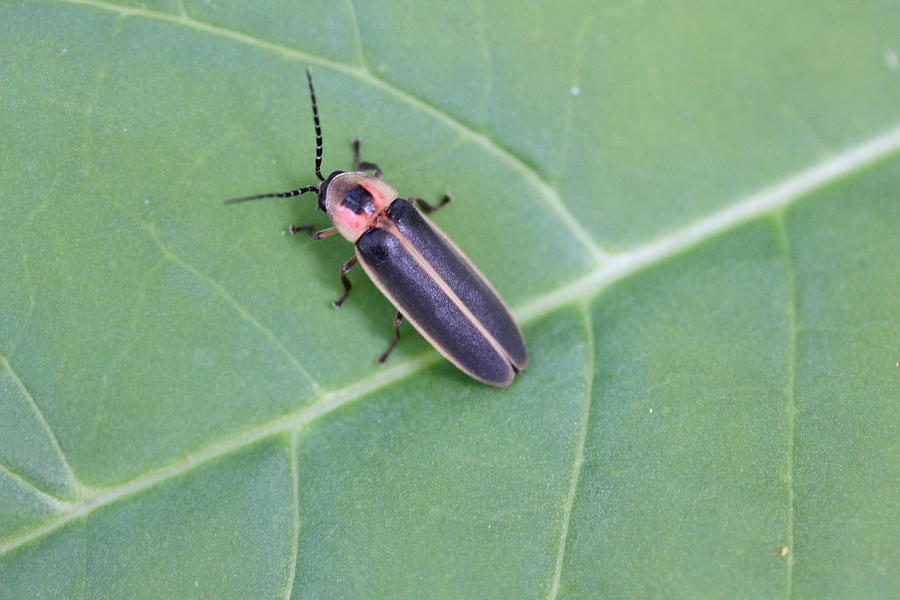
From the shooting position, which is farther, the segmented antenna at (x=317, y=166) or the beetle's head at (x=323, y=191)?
the beetle's head at (x=323, y=191)

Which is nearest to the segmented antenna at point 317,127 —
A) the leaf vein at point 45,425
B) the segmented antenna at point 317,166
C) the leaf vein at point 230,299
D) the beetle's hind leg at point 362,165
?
the segmented antenna at point 317,166

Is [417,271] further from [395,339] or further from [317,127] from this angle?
[317,127]

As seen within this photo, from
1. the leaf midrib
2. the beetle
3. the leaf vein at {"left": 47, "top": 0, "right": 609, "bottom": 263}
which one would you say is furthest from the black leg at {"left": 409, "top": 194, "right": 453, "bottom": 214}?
the leaf midrib

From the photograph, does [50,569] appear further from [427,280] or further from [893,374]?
[893,374]

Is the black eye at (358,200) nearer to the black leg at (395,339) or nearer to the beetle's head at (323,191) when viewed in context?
the beetle's head at (323,191)

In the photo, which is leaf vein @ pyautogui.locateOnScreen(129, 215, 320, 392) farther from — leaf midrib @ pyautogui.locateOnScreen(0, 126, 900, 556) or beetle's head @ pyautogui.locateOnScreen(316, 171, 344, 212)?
beetle's head @ pyautogui.locateOnScreen(316, 171, 344, 212)

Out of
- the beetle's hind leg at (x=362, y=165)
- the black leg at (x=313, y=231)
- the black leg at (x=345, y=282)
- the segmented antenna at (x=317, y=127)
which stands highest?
the segmented antenna at (x=317, y=127)

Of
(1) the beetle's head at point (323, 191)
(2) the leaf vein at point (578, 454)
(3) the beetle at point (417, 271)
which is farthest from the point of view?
(1) the beetle's head at point (323, 191)
